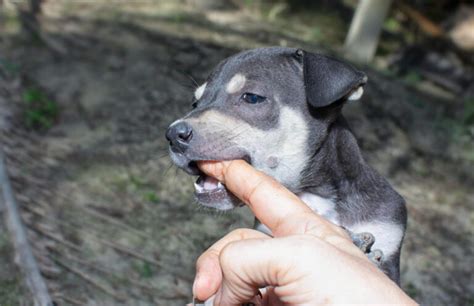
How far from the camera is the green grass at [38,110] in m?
7.53

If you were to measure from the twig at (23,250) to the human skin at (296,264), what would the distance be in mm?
1790

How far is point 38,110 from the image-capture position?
7723 millimetres

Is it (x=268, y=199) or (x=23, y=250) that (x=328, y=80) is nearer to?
(x=268, y=199)

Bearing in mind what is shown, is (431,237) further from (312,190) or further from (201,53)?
(201,53)

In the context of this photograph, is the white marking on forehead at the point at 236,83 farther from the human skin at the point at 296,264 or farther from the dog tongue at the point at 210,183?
the human skin at the point at 296,264

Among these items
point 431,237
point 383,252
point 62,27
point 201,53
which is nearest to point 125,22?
point 62,27

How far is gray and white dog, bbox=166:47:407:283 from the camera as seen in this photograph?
12.8 ft

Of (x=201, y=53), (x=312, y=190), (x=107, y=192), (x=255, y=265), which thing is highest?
(x=255, y=265)

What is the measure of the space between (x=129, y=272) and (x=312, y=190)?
1.76 metres

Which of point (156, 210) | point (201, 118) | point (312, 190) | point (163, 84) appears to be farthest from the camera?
point (163, 84)

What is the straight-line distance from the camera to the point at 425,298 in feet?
18.9

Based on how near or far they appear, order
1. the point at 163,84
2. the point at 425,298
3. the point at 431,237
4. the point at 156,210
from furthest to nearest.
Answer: the point at 163,84
the point at 431,237
the point at 156,210
the point at 425,298

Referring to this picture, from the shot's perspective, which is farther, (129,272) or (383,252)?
(129,272)

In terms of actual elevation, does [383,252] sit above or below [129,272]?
above
